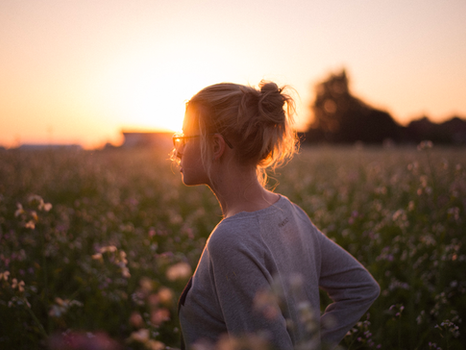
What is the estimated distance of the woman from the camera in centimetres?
100

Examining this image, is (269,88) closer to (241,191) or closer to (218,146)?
(218,146)

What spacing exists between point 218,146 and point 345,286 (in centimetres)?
108

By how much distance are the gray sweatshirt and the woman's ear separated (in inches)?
13.6

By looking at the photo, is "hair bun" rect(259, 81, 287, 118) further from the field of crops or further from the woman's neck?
the field of crops

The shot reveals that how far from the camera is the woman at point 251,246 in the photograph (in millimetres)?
996

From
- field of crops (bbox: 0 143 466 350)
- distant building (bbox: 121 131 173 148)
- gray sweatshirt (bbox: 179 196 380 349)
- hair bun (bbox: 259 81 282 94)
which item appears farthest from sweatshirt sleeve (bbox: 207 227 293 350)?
distant building (bbox: 121 131 173 148)

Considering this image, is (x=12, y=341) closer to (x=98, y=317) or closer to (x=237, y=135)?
(x=98, y=317)

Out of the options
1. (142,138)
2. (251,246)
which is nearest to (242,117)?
(251,246)

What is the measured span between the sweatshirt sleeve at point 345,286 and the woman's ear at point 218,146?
77cm

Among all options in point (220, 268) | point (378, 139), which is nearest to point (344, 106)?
point (378, 139)

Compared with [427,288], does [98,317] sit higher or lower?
lower

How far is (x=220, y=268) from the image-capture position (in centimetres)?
101

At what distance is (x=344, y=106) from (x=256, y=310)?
52.7 m

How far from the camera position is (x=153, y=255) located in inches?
119
